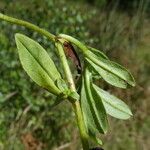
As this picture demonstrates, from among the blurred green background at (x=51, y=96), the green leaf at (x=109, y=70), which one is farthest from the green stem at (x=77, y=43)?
the blurred green background at (x=51, y=96)

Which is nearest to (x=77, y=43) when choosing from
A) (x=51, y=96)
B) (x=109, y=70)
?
(x=109, y=70)

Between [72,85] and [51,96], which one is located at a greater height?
[72,85]

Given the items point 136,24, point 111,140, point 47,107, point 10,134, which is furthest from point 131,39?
point 10,134

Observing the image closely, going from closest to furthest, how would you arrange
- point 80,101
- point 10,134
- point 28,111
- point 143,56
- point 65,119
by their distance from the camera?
point 80,101, point 10,134, point 28,111, point 65,119, point 143,56

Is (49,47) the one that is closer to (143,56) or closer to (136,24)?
(136,24)

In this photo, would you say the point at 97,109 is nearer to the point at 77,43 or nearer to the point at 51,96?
the point at 77,43

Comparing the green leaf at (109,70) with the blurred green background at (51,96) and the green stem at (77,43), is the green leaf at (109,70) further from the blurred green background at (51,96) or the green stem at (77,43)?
the blurred green background at (51,96)
